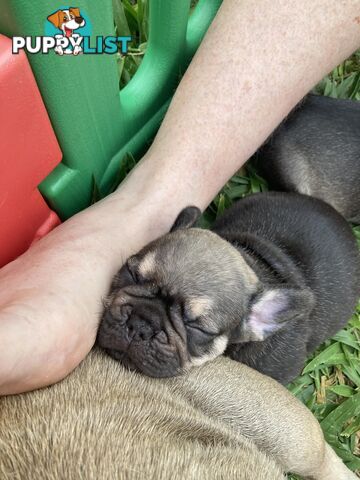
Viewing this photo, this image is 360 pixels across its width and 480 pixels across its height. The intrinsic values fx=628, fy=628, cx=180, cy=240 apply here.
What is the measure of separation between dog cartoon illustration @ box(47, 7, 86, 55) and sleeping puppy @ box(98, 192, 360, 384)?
827 mm

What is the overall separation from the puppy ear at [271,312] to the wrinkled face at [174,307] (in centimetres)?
9

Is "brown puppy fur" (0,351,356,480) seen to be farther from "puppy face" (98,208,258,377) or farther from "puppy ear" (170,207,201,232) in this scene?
"puppy ear" (170,207,201,232)

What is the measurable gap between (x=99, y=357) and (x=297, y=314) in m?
0.79

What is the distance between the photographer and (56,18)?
2395 millimetres

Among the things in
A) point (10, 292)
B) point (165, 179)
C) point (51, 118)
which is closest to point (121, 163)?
point (165, 179)

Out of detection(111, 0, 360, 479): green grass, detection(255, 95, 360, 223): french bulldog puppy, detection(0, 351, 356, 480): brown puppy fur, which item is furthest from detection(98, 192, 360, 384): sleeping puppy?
detection(255, 95, 360, 223): french bulldog puppy

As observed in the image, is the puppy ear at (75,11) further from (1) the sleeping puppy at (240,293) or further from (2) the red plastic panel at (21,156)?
(1) the sleeping puppy at (240,293)

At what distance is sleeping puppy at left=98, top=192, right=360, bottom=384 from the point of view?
2393 millimetres

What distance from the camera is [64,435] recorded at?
1.89m

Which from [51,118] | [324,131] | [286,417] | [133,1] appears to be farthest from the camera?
[133,1]

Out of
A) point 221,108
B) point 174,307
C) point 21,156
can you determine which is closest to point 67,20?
point 21,156

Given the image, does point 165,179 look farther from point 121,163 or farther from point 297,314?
point 297,314

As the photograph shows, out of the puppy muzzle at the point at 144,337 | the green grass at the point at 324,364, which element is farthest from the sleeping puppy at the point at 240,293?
the green grass at the point at 324,364

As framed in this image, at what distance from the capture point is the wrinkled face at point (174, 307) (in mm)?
2357
